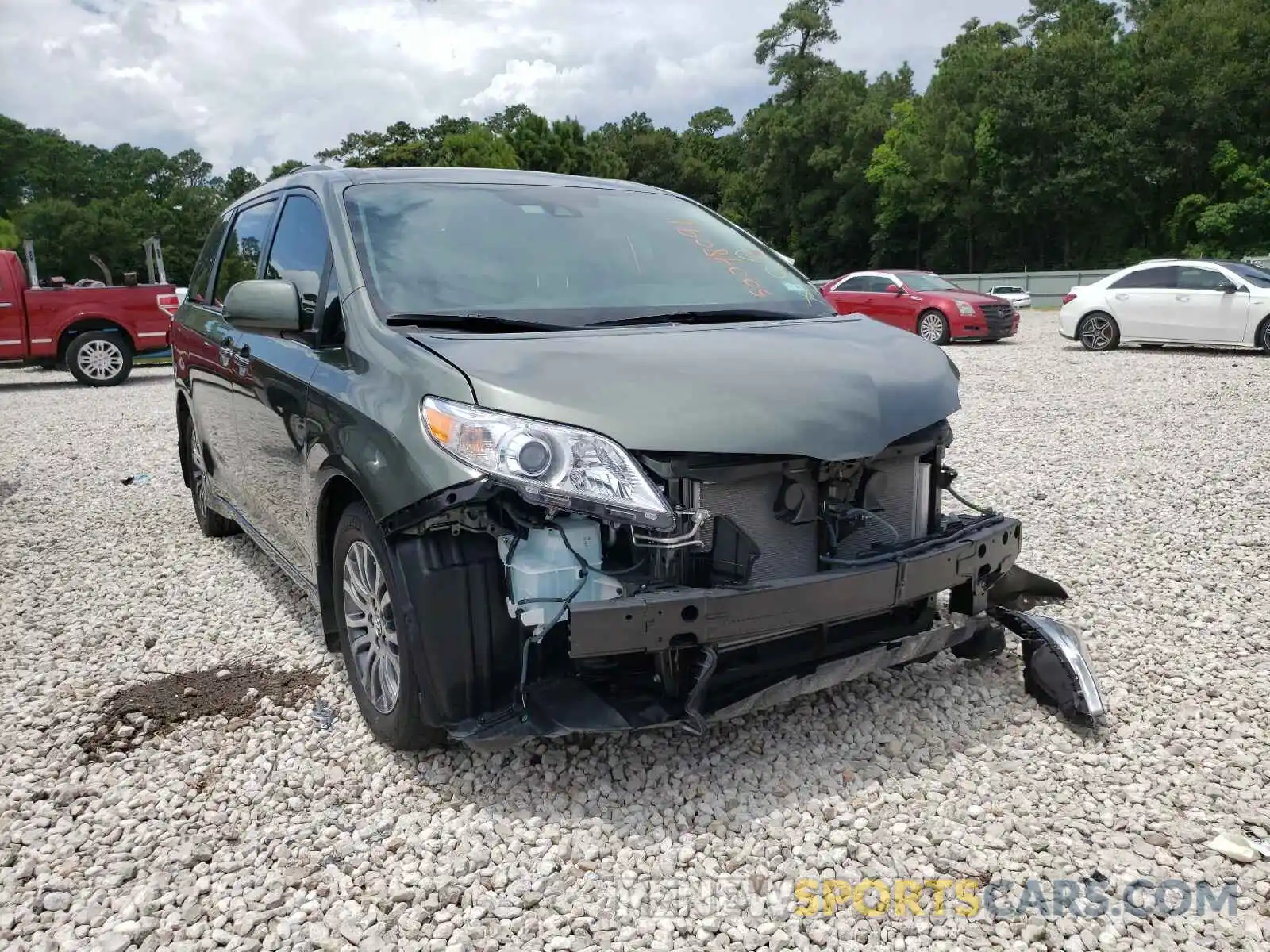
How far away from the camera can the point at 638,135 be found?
288 feet

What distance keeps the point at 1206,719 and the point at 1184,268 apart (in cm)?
1439

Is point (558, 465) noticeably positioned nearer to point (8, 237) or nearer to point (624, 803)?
point (624, 803)

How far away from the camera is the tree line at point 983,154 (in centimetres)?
4606

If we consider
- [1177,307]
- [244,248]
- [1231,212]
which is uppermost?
[1231,212]

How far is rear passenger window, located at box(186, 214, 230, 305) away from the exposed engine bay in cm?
333

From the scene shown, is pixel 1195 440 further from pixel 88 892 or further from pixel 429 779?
pixel 88 892

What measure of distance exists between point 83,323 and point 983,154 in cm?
4974

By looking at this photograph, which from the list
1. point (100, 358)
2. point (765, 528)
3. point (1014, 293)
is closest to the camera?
point (765, 528)

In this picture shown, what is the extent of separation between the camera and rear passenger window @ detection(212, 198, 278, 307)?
4367mm

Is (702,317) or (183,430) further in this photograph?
A: (183,430)

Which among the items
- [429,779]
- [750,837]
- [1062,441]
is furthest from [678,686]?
[1062,441]

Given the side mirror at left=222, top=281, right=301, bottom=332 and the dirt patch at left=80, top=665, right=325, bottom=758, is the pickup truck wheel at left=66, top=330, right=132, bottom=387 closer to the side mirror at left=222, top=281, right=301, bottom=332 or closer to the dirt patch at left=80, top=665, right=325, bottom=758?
the dirt patch at left=80, top=665, right=325, bottom=758

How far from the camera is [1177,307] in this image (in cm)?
1538

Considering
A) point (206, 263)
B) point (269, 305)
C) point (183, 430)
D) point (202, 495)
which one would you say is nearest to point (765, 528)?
point (269, 305)
